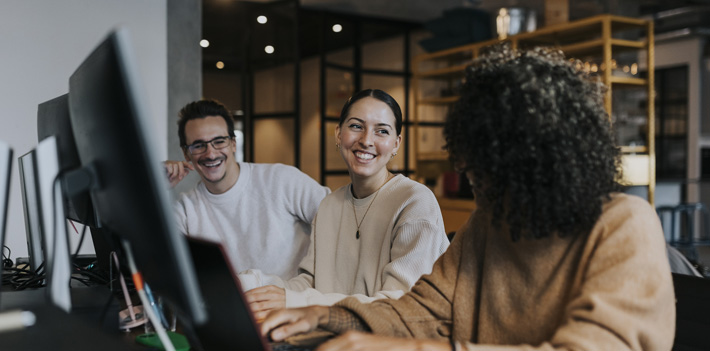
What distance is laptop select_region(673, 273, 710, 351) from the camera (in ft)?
4.32

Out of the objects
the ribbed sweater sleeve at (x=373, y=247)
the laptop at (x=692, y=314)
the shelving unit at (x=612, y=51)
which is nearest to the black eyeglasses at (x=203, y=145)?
the ribbed sweater sleeve at (x=373, y=247)

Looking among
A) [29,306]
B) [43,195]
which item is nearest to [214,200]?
[29,306]

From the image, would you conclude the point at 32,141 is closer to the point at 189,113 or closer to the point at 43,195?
the point at 189,113

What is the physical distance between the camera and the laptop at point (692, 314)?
4.32ft

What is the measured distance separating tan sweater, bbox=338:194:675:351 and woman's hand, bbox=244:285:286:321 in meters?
0.26

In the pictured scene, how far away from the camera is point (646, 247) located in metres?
0.95

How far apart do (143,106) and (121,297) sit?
117 cm

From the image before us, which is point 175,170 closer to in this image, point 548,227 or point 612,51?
point 548,227

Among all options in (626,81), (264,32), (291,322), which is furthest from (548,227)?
(264,32)

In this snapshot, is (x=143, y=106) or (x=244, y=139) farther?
(x=244, y=139)

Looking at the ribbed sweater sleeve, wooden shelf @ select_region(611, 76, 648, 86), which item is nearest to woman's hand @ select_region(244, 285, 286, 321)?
the ribbed sweater sleeve

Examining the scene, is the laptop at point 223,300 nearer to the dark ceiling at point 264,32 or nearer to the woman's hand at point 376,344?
the woman's hand at point 376,344

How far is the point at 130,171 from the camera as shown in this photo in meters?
0.73

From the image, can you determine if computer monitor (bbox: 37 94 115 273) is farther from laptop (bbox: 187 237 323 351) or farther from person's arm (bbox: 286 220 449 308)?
person's arm (bbox: 286 220 449 308)
